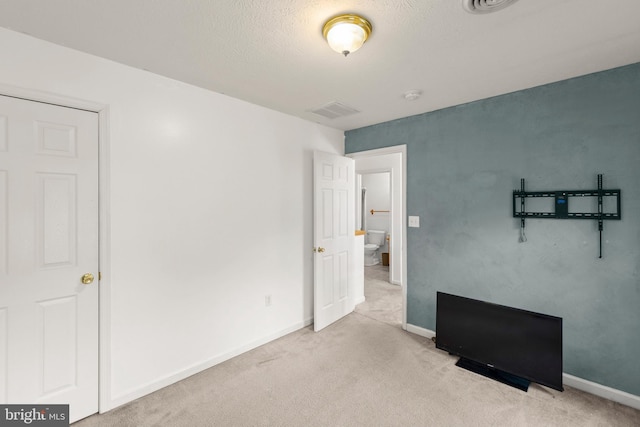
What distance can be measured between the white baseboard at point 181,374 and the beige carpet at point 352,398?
5 cm

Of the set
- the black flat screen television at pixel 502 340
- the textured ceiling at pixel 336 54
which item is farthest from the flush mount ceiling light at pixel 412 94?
the black flat screen television at pixel 502 340

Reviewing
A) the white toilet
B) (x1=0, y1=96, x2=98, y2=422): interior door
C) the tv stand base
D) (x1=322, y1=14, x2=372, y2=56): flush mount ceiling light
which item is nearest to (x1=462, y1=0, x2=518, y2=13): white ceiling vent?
(x1=322, y1=14, x2=372, y2=56): flush mount ceiling light

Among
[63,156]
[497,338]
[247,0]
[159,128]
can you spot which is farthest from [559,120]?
[63,156]

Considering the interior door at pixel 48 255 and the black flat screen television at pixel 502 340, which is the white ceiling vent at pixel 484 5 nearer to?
the black flat screen television at pixel 502 340

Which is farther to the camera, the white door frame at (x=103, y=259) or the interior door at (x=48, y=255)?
the white door frame at (x=103, y=259)

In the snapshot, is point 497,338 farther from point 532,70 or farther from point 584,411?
point 532,70

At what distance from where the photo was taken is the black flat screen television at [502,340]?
2.32m

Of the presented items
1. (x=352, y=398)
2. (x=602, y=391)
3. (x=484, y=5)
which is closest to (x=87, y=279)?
(x=352, y=398)

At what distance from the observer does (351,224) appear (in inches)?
154

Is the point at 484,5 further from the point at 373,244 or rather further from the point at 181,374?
the point at 373,244

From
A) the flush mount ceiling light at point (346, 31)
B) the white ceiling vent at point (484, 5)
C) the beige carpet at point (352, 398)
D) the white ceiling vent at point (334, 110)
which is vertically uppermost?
the white ceiling vent at point (334, 110)

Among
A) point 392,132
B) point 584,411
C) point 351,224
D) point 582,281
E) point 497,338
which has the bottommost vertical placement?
point 584,411

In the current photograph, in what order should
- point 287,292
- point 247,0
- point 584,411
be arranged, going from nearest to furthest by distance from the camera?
point 247,0 < point 584,411 < point 287,292

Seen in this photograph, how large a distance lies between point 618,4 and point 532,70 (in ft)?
2.43
